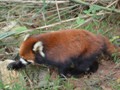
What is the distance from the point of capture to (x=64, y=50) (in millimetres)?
3568

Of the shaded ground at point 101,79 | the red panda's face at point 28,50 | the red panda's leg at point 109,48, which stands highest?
the red panda's face at point 28,50

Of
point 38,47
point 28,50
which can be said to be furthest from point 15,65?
point 38,47

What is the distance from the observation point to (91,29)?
4.45 m

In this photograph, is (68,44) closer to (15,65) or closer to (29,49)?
(29,49)

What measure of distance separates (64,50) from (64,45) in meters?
0.06

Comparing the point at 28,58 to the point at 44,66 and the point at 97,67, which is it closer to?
the point at 44,66

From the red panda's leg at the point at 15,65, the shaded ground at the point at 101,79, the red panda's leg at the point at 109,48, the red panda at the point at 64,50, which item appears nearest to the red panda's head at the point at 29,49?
the red panda at the point at 64,50

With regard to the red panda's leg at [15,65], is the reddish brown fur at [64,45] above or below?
above

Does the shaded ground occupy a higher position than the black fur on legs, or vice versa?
the black fur on legs

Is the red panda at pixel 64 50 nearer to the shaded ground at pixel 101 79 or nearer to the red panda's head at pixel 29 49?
the red panda's head at pixel 29 49

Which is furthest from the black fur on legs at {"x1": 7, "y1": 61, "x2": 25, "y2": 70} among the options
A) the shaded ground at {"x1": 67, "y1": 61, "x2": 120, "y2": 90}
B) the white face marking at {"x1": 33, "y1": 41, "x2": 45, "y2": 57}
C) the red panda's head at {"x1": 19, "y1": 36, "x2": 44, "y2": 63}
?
the shaded ground at {"x1": 67, "y1": 61, "x2": 120, "y2": 90}

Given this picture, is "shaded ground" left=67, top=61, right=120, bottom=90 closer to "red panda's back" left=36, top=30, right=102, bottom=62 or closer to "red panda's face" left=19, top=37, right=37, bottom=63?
"red panda's back" left=36, top=30, right=102, bottom=62

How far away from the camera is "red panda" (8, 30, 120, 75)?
11.6ft

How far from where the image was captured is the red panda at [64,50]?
11.6ft
